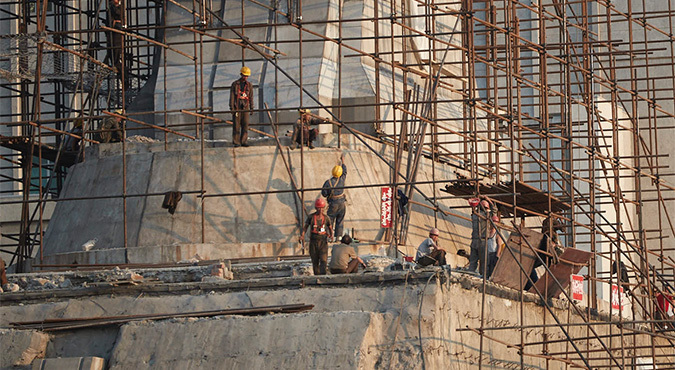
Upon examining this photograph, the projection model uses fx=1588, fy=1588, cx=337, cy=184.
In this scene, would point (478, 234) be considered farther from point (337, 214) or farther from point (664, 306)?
point (664, 306)

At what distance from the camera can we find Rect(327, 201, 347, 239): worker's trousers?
3111 cm

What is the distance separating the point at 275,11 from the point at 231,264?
8610 mm

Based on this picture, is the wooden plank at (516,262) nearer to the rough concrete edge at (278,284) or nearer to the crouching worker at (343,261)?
the rough concrete edge at (278,284)

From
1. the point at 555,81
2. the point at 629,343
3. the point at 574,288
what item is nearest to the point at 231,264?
the point at 574,288

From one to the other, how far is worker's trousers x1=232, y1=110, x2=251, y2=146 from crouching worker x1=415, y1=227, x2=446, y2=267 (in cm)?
562

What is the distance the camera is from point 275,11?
3562 cm

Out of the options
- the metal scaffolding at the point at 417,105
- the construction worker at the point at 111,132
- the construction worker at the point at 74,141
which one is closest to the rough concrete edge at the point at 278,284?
the metal scaffolding at the point at 417,105

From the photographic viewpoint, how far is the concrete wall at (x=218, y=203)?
32.2 meters

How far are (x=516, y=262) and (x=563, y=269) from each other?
2.22 meters

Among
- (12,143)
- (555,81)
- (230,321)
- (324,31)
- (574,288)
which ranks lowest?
(230,321)

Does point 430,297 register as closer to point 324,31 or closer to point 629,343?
point 629,343

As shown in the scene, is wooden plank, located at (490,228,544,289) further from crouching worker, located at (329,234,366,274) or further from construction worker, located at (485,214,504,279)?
crouching worker, located at (329,234,366,274)

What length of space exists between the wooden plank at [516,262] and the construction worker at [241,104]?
684cm

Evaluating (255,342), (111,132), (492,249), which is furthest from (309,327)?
(111,132)
